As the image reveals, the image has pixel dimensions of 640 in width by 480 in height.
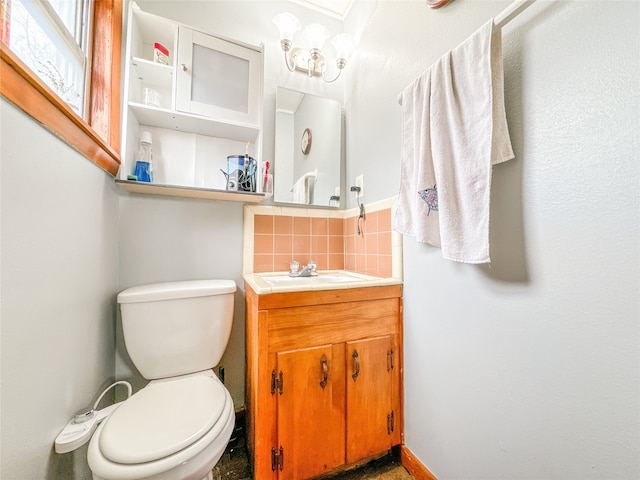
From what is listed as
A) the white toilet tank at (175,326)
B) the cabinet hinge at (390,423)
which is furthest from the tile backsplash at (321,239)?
the cabinet hinge at (390,423)

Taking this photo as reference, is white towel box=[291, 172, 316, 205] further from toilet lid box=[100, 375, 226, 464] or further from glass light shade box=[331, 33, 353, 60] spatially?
toilet lid box=[100, 375, 226, 464]

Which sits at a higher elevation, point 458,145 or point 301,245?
point 458,145

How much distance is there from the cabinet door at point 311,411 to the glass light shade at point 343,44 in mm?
1726

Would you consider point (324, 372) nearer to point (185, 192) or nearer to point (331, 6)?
point (185, 192)

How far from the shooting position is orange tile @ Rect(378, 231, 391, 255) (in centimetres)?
120

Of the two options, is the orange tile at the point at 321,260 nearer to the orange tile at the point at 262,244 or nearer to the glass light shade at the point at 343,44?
the orange tile at the point at 262,244

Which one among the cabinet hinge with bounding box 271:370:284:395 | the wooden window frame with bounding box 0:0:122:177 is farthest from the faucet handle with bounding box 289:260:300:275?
the wooden window frame with bounding box 0:0:122:177

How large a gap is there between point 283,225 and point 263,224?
0.40 feet

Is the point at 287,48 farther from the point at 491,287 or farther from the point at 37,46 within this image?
the point at 491,287

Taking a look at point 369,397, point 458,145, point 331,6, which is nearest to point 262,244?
point 369,397

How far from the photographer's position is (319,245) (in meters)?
1.58

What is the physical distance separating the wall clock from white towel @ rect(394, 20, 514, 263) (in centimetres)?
74

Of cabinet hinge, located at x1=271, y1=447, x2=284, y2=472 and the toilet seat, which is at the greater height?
the toilet seat

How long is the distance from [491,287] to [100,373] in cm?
149
